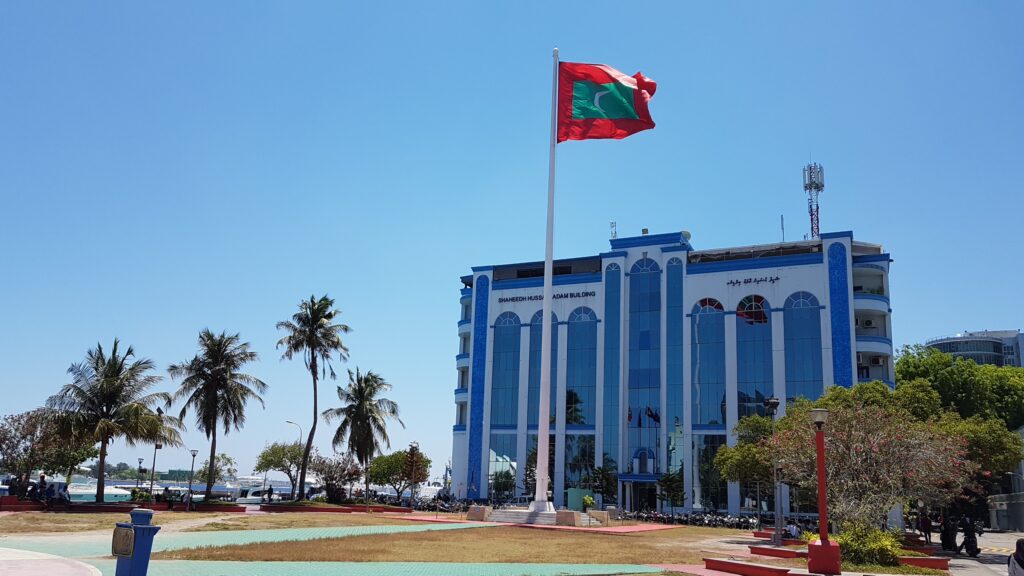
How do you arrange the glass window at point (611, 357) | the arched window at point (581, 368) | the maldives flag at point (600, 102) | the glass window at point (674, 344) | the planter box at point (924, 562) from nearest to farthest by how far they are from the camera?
the planter box at point (924, 562)
the maldives flag at point (600, 102)
the glass window at point (674, 344)
the glass window at point (611, 357)
the arched window at point (581, 368)

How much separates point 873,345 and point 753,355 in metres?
8.15

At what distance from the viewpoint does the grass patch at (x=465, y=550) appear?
66.3ft

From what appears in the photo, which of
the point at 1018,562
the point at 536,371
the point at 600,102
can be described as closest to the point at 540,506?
the point at 600,102

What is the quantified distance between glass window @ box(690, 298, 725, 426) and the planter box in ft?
131

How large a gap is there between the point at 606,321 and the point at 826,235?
17754 mm

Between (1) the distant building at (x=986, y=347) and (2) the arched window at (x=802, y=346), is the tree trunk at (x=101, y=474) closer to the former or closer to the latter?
(2) the arched window at (x=802, y=346)

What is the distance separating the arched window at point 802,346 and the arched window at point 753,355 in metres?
1.31

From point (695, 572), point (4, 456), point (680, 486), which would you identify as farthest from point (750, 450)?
point (4, 456)

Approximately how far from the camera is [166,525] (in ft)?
102

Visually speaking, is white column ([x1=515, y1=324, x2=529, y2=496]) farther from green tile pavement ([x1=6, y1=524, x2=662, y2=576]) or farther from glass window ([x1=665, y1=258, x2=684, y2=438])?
green tile pavement ([x1=6, y1=524, x2=662, y2=576])

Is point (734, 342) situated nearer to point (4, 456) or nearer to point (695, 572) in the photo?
point (695, 572)

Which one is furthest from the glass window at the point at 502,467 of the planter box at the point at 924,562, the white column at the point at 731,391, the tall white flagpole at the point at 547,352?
the planter box at the point at 924,562

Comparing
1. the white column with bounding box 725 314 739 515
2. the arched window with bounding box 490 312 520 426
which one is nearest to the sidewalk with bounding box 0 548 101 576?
the white column with bounding box 725 314 739 515

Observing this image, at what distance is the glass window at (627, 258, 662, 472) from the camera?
6141cm
